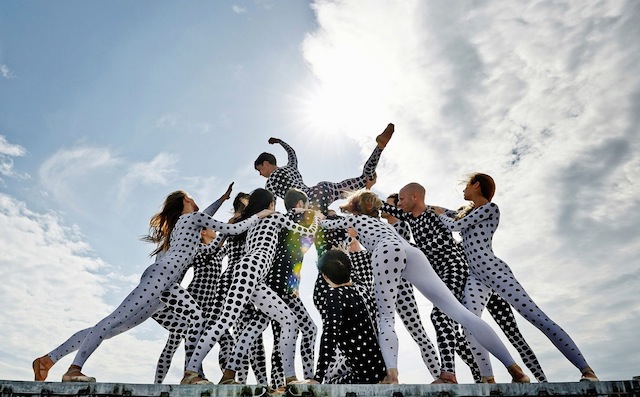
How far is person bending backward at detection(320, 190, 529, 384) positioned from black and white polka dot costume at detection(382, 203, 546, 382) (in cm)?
54

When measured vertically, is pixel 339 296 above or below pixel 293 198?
below

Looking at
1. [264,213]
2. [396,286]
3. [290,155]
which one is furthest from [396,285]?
[290,155]

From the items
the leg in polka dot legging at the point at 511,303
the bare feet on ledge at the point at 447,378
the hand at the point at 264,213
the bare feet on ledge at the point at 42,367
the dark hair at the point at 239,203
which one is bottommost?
the bare feet on ledge at the point at 447,378

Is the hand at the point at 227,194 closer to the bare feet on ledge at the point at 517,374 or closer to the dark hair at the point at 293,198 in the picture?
the dark hair at the point at 293,198

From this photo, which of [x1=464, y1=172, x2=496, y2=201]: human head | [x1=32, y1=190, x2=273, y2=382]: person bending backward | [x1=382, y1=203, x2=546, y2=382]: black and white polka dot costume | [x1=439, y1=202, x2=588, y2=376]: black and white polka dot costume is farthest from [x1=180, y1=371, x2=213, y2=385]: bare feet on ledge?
[x1=464, y1=172, x2=496, y2=201]: human head

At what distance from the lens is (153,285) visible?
6.57 metres

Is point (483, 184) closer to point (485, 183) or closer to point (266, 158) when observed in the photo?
point (485, 183)

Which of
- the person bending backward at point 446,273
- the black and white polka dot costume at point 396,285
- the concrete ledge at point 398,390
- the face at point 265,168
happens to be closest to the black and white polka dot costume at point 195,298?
the face at point 265,168

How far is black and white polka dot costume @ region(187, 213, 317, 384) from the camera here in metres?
5.86

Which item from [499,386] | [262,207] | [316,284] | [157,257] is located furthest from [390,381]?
[157,257]

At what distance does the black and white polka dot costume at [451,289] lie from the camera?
6.15 meters

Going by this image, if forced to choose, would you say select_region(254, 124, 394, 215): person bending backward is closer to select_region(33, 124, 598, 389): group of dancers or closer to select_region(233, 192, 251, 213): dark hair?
select_region(233, 192, 251, 213): dark hair

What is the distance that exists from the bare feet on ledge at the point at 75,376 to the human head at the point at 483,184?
226 inches

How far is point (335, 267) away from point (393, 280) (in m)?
0.79
